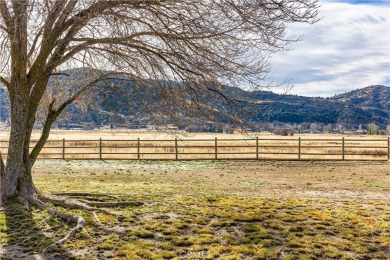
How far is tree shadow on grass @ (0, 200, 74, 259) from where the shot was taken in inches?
210

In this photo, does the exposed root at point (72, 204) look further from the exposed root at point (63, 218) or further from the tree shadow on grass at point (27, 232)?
the tree shadow on grass at point (27, 232)

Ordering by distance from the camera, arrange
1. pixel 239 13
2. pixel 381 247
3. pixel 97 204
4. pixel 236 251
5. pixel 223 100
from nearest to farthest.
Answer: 1. pixel 236 251
2. pixel 381 247
3. pixel 239 13
4. pixel 223 100
5. pixel 97 204

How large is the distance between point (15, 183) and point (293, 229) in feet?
18.3

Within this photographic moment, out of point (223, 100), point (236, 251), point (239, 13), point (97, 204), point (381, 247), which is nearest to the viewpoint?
point (236, 251)

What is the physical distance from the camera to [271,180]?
14.3 metres

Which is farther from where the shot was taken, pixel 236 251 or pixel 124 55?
pixel 124 55

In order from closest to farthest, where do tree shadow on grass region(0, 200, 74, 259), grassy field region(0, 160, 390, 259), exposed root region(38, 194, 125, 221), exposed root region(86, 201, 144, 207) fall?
tree shadow on grass region(0, 200, 74, 259)
grassy field region(0, 160, 390, 259)
exposed root region(38, 194, 125, 221)
exposed root region(86, 201, 144, 207)

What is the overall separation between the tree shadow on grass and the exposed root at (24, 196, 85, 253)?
0.09 metres

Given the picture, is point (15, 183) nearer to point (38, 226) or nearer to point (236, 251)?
point (38, 226)

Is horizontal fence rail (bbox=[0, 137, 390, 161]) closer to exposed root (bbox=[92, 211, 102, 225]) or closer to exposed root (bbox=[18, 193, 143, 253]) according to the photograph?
exposed root (bbox=[18, 193, 143, 253])

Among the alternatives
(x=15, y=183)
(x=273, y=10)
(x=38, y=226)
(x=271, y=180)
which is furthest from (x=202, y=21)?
(x=271, y=180)

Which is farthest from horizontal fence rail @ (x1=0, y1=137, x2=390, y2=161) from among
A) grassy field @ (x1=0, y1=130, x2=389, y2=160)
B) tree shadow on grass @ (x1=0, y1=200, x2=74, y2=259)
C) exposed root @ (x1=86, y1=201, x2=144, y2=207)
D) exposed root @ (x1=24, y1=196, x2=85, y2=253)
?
tree shadow on grass @ (x1=0, y1=200, x2=74, y2=259)

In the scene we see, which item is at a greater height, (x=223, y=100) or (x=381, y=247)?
(x=223, y=100)

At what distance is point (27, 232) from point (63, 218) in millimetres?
724
